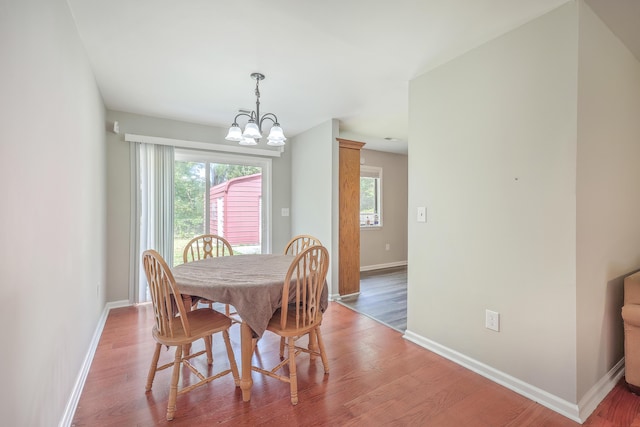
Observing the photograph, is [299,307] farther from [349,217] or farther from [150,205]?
[150,205]

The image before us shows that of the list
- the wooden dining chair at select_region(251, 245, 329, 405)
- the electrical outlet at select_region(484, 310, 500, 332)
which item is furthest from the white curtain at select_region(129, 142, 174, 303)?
the electrical outlet at select_region(484, 310, 500, 332)

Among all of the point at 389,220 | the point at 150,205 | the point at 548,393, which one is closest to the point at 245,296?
the point at 548,393

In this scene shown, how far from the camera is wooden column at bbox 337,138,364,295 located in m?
3.93

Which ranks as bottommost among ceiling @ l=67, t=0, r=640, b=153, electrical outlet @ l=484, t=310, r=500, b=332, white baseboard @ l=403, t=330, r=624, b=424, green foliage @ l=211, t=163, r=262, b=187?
white baseboard @ l=403, t=330, r=624, b=424

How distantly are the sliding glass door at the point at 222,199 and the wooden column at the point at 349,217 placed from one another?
125cm

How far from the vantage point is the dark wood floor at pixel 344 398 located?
166 centimetres

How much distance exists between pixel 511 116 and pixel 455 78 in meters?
0.57

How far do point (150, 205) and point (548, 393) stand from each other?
4065mm

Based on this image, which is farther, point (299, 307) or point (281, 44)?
point (281, 44)

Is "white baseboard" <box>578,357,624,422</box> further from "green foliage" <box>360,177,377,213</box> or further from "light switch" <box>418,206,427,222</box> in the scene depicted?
"green foliage" <box>360,177,377,213</box>

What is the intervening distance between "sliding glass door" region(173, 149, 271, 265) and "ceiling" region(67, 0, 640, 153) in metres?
0.98

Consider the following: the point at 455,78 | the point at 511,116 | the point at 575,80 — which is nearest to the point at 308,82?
the point at 455,78

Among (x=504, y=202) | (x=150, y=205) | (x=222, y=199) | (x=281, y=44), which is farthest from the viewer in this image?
(x=222, y=199)

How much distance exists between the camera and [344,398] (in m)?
1.85
